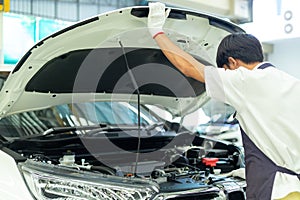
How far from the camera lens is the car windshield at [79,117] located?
2.51 m

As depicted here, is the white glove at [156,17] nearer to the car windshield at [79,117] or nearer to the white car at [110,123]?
the white car at [110,123]

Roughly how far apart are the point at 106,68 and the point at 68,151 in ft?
Answer: 1.66

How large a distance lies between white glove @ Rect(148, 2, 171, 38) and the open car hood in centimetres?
4

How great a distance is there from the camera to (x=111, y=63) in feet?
7.11

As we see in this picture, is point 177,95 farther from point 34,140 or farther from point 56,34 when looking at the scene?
point 56,34

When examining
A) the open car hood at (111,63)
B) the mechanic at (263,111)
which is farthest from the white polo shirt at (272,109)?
the open car hood at (111,63)

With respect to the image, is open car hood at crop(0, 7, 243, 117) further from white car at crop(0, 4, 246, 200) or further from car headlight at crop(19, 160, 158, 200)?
car headlight at crop(19, 160, 158, 200)

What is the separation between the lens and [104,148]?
2.30 m

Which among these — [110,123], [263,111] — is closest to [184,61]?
[263,111]

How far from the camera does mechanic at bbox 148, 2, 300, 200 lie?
1472 mm

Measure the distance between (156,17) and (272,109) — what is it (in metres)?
0.61

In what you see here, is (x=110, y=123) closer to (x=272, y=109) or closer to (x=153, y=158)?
(x=153, y=158)

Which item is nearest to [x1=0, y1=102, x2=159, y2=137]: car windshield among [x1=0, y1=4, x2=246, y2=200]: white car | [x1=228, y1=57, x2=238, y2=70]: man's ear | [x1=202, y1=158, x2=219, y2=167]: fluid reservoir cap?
[x1=0, y1=4, x2=246, y2=200]: white car

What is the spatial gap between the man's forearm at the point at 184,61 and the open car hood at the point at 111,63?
0.14 m
